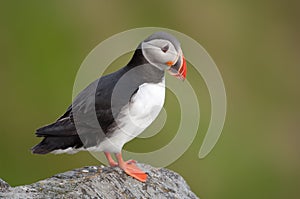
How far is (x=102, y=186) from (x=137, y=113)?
2.78 feet

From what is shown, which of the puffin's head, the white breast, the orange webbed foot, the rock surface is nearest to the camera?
the rock surface

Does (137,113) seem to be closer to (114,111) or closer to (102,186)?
(114,111)

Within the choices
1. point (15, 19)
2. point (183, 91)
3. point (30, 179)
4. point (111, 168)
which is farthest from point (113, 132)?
point (15, 19)

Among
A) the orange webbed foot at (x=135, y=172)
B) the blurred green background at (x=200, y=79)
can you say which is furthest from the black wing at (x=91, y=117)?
the blurred green background at (x=200, y=79)

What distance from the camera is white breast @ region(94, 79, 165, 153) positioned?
895 cm

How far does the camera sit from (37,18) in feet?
70.2

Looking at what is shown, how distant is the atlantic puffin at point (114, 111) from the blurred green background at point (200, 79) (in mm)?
8232

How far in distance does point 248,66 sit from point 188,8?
211 cm

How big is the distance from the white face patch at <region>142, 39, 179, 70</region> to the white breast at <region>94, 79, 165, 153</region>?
25 centimetres

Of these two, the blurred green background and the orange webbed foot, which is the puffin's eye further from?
the blurred green background

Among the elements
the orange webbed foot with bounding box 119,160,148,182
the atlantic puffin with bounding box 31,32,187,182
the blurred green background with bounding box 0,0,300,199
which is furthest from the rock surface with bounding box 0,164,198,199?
the blurred green background with bounding box 0,0,300,199

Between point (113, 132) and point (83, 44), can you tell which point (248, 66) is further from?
point (113, 132)

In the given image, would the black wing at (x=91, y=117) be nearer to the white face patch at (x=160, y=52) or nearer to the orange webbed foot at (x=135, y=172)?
the white face patch at (x=160, y=52)

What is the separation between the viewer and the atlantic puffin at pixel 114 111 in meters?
8.98
